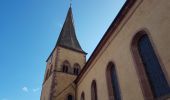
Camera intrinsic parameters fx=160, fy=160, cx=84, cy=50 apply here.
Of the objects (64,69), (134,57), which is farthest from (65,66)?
(134,57)

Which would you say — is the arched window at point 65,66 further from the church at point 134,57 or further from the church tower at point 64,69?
the church at point 134,57

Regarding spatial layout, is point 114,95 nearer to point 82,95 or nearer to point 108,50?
point 108,50

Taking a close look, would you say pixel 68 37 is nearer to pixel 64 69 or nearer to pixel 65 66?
pixel 65 66

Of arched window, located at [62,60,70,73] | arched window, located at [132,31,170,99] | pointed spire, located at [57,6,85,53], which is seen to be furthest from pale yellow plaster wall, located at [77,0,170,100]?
pointed spire, located at [57,6,85,53]

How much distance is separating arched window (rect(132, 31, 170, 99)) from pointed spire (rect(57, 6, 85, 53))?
13.0m

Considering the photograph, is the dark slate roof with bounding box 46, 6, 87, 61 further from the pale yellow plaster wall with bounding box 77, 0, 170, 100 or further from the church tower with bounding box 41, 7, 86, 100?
the pale yellow plaster wall with bounding box 77, 0, 170, 100

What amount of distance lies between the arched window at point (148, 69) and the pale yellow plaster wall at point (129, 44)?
0.75ft

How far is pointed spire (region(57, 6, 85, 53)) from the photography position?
65.6 ft

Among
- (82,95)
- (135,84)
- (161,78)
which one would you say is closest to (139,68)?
(135,84)

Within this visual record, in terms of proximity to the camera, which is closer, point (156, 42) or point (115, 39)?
point (156, 42)

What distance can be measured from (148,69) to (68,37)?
644 inches

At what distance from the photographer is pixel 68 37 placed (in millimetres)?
21875

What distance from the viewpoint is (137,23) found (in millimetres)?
7098

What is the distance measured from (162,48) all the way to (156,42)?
42 centimetres
